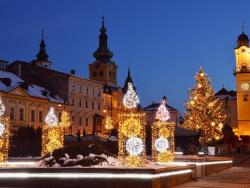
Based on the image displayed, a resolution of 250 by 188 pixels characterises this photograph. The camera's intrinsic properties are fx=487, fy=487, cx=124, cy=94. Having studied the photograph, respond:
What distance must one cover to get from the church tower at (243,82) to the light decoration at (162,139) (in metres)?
57.2

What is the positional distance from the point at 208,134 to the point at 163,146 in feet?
74.9

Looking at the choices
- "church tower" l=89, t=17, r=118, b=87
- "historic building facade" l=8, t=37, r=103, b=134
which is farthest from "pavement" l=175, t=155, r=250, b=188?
"church tower" l=89, t=17, r=118, b=87

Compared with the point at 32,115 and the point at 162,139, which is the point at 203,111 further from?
the point at 32,115

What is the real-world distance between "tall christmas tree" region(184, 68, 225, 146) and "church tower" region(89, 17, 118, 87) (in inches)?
2460

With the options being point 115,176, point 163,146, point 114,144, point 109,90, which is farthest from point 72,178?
point 109,90

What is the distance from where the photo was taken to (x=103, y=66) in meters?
111

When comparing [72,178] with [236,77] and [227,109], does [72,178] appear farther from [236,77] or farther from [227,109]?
[227,109]

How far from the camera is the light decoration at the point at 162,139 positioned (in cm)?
2412

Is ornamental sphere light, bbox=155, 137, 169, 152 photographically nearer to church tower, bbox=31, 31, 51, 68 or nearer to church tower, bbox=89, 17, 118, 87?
church tower, bbox=89, 17, 118, 87

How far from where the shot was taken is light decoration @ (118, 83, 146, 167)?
768 inches

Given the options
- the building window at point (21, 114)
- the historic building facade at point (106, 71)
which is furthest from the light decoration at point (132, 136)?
the historic building facade at point (106, 71)

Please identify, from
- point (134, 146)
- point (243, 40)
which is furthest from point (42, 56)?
point (134, 146)

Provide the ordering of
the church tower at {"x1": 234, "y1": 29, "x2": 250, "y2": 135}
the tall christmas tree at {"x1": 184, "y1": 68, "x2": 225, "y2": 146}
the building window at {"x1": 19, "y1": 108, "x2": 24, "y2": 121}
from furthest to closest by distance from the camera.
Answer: the church tower at {"x1": 234, "y1": 29, "x2": 250, "y2": 135} → the building window at {"x1": 19, "y1": 108, "x2": 24, "y2": 121} → the tall christmas tree at {"x1": 184, "y1": 68, "x2": 225, "y2": 146}

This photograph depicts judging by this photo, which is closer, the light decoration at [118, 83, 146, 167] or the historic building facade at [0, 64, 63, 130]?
the light decoration at [118, 83, 146, 167]
